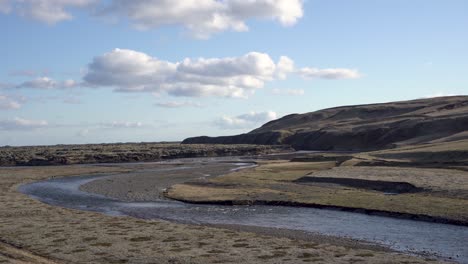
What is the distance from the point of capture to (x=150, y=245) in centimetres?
2645

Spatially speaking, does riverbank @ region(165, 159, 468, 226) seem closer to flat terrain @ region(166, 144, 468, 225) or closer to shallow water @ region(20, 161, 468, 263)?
flat terrain @ region(166, 144, 468, 225)

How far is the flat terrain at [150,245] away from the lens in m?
23.5

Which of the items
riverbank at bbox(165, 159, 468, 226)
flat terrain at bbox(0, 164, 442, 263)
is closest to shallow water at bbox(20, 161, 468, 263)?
riverbank at bbox(165, 159, 468, 226)

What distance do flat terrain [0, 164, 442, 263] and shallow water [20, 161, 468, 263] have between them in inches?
105

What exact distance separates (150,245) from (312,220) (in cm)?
1372

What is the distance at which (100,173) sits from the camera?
85312 millimetres

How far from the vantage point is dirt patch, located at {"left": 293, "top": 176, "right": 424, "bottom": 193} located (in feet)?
154

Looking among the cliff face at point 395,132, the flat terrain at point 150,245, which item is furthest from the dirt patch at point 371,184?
the cliff face at point 395,132

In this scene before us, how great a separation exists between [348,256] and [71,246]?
1455 cm

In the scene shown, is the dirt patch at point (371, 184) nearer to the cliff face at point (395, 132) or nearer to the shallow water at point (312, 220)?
the shallow water at point (312, 220)

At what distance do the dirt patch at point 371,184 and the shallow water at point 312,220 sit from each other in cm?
1145

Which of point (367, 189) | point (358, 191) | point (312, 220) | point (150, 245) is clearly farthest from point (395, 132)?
point (150, 245)

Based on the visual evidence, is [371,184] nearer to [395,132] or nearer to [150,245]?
[150,245]

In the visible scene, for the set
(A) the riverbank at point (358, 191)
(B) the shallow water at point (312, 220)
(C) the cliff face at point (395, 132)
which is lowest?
(B) the shallow water at point (312, 220)
